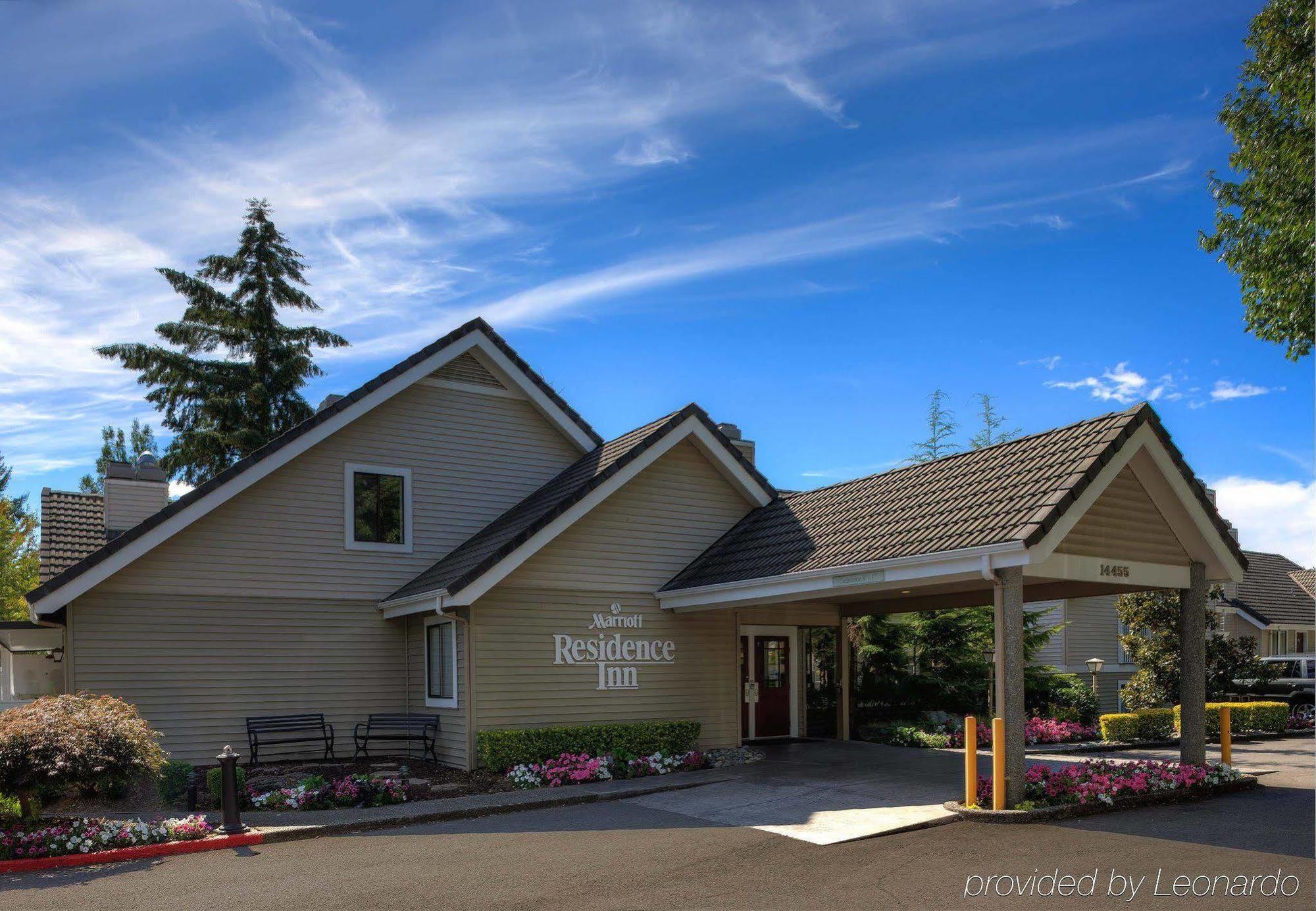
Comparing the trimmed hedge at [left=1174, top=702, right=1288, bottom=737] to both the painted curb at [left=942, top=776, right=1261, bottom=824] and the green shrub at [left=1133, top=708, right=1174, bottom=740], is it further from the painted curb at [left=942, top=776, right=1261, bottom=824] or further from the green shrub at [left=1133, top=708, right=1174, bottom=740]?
the painted curb at [left=942, top=776, right=1261, bottom=824]

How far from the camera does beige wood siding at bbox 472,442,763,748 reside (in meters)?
17.2

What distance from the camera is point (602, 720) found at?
1797 centimetres

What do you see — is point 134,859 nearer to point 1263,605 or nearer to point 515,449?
point 515,449

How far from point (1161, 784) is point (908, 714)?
10.2 metres

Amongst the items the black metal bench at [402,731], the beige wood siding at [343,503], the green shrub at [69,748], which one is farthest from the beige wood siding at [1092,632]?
the green shrub at [69,748]

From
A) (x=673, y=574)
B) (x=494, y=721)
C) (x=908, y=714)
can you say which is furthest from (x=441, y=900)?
(x=908, y=714)

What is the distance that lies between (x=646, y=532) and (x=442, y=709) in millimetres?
4544

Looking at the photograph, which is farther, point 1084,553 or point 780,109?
point 780,109

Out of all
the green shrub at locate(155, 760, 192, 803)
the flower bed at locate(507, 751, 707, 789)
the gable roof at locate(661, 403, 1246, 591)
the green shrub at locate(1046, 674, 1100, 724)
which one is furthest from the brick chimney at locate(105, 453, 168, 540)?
the green shrub at locate(1046, 674, 1100, 724)

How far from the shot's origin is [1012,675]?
12422 millimetres

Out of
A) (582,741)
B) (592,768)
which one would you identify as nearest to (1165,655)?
(582,741)

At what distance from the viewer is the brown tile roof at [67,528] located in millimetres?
19312

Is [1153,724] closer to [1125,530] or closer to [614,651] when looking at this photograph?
[1125,530]

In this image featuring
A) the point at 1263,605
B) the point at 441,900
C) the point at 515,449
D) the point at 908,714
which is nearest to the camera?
the point at 441,900
